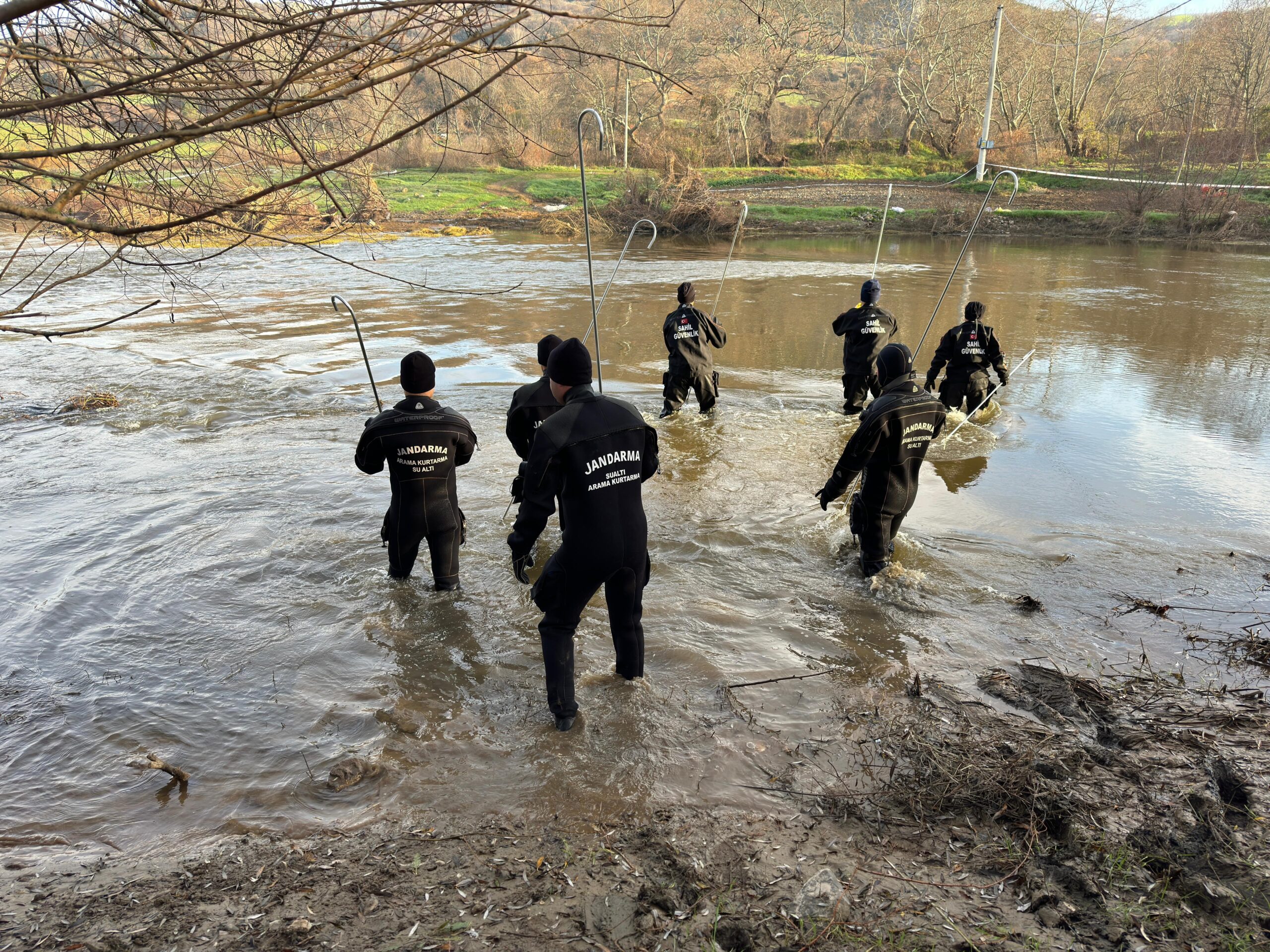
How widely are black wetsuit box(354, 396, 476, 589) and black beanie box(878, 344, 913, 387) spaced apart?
118 inches

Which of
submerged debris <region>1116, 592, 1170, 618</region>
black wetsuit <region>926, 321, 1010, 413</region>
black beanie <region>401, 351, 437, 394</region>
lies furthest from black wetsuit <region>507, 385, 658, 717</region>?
black wetsuit <region>926, 321, 1010, 413</region>

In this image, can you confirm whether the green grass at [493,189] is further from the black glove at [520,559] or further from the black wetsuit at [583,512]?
the black wetsuit at [583,512]

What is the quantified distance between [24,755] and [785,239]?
114 feet

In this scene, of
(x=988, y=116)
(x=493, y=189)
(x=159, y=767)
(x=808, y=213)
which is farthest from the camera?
(x=493, y=189)

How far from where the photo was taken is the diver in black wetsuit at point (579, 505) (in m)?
3.96

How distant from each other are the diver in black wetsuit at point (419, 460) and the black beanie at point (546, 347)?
1.04 m

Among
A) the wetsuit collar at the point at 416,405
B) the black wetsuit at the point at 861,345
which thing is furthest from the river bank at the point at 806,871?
the black wetsuit at the point at 861,345

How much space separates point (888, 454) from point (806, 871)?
3.24 meters

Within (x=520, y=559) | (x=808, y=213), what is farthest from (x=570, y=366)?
(x=808, y=213)

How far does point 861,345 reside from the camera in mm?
10141

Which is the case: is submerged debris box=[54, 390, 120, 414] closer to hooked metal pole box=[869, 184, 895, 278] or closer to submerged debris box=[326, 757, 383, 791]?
submerged debris box=[326, 757, 383, 791]

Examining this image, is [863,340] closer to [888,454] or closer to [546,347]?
[888,454]

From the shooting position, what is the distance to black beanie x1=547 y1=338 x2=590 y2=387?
407 cm

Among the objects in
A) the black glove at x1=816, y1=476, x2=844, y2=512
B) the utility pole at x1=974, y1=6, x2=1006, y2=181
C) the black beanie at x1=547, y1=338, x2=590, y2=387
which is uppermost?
the utility pole at x1=974, y1=6, x2=1006, y2=181
